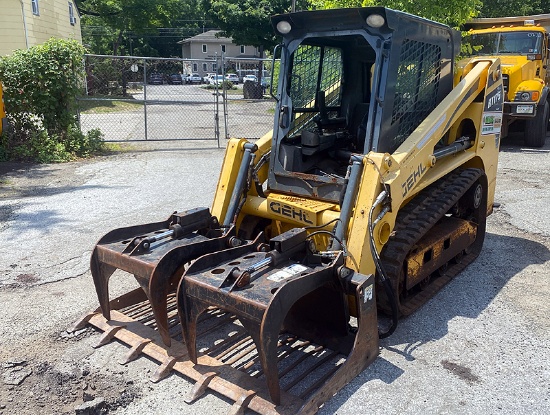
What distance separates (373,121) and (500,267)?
237 centimetres

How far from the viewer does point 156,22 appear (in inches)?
1435

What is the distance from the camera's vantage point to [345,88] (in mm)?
5371

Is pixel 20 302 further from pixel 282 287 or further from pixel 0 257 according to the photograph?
pixel 282 287

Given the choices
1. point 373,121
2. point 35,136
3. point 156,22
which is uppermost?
point 156,22

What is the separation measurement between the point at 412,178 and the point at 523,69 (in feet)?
32.5

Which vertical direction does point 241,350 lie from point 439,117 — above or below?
below

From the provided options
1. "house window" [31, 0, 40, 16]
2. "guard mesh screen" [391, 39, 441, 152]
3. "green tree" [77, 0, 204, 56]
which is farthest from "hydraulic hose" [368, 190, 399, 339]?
"green tree" [77, 0, 204, 56]

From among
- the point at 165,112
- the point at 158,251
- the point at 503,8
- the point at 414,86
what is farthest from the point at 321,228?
the point at 503,8

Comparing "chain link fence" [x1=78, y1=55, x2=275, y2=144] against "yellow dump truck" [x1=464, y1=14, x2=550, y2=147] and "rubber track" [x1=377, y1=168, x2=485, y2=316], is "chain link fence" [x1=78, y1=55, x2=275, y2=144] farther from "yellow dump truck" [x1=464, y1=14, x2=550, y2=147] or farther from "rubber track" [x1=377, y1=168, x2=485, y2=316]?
"rubber track" [x1=377, y1=168, x2=485, y2=316]

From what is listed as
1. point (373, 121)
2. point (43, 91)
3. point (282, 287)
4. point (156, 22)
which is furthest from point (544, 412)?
point (156, 22)

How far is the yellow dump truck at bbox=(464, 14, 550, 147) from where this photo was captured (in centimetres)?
1216

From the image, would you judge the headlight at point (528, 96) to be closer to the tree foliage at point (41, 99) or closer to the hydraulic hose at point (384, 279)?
the hydraulic hose at point (384, 279)

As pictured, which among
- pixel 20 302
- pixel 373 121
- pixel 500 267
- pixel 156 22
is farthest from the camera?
pixel 156 22

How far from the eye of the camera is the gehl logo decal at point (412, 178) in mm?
4164
